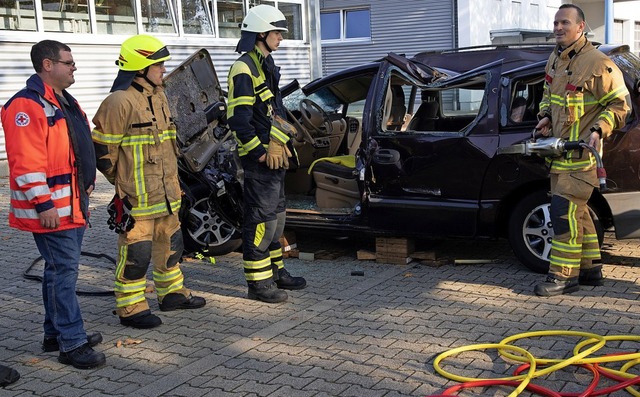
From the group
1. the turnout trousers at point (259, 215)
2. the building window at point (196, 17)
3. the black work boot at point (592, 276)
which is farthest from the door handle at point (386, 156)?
the building window at point (196, 17)

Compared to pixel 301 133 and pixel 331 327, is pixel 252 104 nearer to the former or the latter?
pixel 301 133

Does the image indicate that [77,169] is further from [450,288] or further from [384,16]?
[384,16]

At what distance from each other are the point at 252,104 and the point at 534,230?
2.46 meters

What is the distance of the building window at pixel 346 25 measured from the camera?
2645cm

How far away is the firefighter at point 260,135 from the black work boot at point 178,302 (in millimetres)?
435

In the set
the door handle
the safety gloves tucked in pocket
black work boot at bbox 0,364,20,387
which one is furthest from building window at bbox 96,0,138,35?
black work boot at bbox 0,364,20,387

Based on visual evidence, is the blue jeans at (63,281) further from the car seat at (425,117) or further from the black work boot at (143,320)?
the car seat at (425,117)

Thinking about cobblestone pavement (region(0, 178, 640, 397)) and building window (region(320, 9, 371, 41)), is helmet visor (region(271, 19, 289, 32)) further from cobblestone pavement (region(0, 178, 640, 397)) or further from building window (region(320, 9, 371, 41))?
building window (region(320, 9, 371, 41))

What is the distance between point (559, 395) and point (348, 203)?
350 centimetres

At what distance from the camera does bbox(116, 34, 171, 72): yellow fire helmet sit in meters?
5.24

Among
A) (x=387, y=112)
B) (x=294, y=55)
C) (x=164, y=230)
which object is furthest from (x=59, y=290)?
(x=294, y=55)

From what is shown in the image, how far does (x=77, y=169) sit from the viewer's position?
15.4 feet

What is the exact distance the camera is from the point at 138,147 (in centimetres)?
529

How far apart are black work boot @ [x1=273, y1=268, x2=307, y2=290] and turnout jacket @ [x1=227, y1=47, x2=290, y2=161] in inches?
42.3
